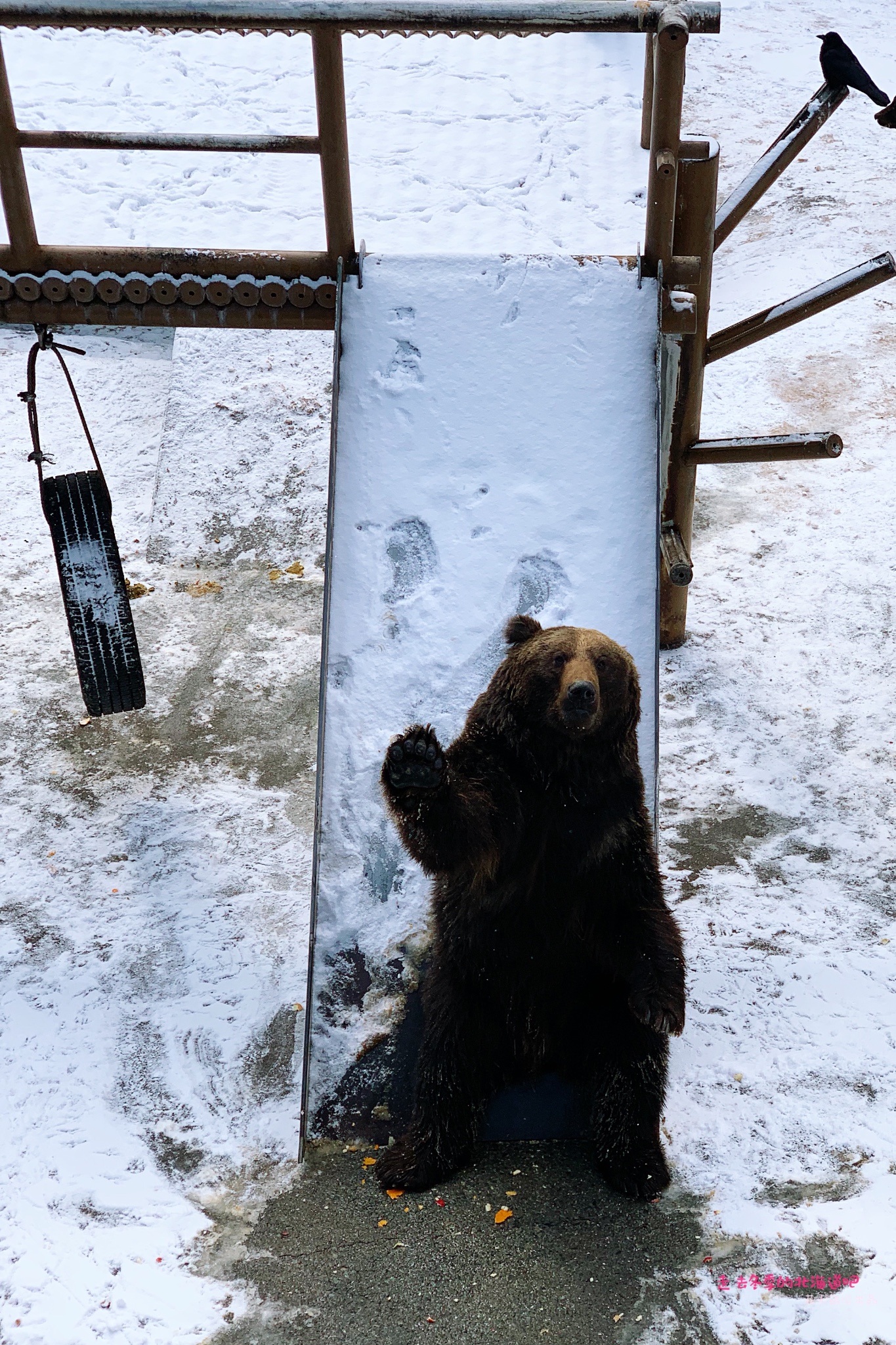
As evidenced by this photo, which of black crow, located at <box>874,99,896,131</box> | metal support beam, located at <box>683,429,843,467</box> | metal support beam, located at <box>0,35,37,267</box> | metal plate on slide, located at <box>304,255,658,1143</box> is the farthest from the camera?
metal support beam, located at <box>683,429,843,467</box>

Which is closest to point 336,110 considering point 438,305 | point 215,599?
point 438,305

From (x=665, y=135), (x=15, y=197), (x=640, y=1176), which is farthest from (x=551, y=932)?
(x=15, y=197)

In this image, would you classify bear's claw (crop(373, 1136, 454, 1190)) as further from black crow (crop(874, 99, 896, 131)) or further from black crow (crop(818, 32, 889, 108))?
black crow (crop(818, 32, 889, 108))

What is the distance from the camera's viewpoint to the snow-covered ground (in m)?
3.19

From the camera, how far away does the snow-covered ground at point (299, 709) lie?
10.5 ft

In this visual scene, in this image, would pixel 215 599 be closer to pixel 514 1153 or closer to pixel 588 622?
pixel 588 622

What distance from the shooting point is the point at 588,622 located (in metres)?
3.72

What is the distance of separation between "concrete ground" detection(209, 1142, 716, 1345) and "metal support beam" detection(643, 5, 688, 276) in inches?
112

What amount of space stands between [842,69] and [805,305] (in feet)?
2.77

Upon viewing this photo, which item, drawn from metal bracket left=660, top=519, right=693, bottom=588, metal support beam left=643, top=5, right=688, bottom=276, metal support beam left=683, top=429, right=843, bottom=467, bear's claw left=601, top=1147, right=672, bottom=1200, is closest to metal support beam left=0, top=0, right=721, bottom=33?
metal support beam left=643, top=5, right=688, bottom=276

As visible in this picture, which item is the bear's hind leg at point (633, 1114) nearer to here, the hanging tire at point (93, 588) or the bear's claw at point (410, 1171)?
the bear's claw at point (410, 1171)

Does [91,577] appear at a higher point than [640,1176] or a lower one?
higher

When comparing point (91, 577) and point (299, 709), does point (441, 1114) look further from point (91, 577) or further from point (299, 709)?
point (299, 709)

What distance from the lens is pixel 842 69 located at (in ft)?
14.7
